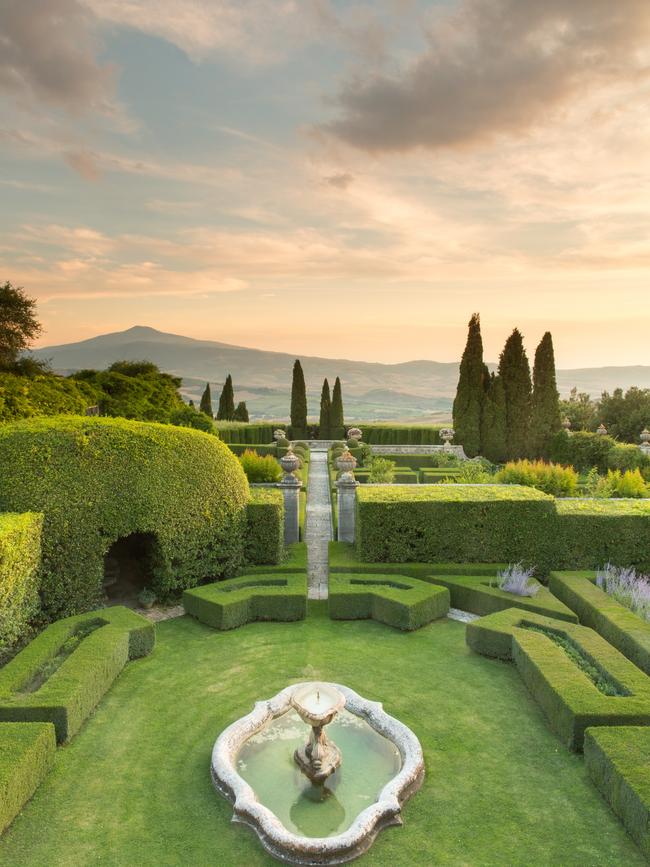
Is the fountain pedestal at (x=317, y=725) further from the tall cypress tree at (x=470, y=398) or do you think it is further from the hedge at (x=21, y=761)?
the tall cypress tree at (x=470, y=398)

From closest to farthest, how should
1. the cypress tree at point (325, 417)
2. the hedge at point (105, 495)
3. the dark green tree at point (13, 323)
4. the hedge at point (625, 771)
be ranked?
1. the hedge at point (625, 771)
2. the hedge at point (105, 495)
3. the dark green tree at point (13, 323)
4. the cypress tree at point (325, 417)

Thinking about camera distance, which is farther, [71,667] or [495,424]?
[495,424]

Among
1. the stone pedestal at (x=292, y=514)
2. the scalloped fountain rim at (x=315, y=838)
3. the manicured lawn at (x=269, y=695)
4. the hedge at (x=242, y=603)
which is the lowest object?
the manicured lawn at (x=269, y=695)

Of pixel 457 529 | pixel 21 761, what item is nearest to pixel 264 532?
pixel 457 529

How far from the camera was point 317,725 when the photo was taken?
6578 millimetres

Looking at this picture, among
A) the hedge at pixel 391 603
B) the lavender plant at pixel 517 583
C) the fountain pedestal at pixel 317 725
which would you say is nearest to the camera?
the fountain pedestal at pixel 317 725

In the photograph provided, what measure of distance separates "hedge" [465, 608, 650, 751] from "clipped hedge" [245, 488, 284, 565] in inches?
216

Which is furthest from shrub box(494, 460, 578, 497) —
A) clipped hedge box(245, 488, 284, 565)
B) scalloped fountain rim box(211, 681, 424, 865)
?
scalloped fountain rim box(211, 681, 424, 865)

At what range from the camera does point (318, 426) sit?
48.8m

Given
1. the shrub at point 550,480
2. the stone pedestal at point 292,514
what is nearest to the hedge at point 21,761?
the stone pedestal at point 292,514

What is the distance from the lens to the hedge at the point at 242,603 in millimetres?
11414

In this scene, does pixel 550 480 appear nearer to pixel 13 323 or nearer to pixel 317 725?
pixel 317 725

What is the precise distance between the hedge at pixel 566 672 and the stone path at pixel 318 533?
441cm

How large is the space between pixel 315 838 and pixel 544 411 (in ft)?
103
